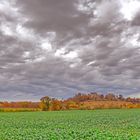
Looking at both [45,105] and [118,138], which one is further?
[45,105]

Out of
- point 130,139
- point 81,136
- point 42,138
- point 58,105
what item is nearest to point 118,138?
point 130,139

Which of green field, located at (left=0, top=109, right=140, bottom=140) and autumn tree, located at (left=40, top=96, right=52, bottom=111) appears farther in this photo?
autumn tree, located at (left=40, top=96, right=52, bottom=111)

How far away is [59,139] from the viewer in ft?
80.3

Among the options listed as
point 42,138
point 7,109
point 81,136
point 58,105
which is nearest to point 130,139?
point 81,136

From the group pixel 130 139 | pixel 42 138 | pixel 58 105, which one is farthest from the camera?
pixel 58 105

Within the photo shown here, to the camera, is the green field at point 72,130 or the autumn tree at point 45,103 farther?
the autumn tree at point 45,103

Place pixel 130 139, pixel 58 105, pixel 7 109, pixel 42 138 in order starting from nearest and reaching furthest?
pixel 130 139
pixel 42 138
pixel 7 109
pixel 58 105

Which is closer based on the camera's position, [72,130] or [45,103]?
[72,130]

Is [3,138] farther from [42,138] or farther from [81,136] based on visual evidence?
[81,136]

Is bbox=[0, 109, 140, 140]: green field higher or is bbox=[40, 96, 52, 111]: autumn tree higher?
bbox=[40, 96, 52, 111]: autumn tree

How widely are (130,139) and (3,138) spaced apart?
929cm

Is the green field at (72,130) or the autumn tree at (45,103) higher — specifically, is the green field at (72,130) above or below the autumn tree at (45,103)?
below

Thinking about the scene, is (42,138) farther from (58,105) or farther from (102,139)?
(58,105)

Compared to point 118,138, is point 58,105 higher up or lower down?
higher up
